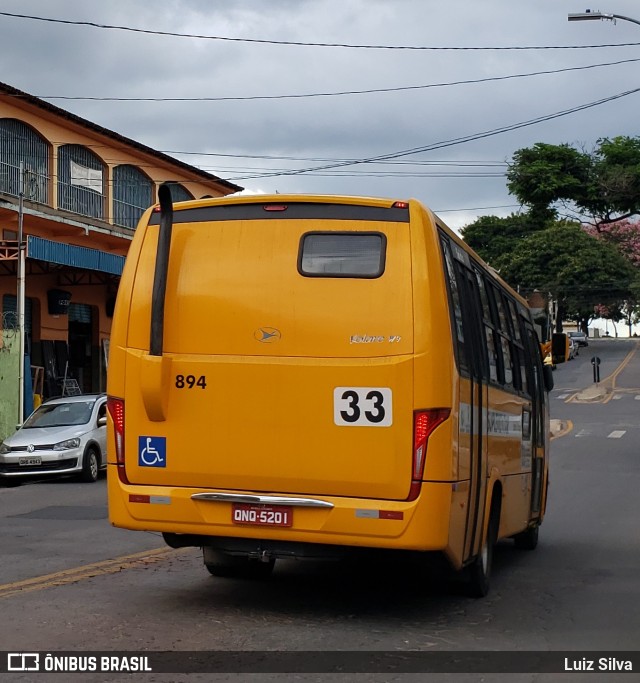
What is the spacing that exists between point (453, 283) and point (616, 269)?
77171mm

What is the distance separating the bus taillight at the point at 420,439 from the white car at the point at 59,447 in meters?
13.7

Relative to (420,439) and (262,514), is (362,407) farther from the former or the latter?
(262,514)

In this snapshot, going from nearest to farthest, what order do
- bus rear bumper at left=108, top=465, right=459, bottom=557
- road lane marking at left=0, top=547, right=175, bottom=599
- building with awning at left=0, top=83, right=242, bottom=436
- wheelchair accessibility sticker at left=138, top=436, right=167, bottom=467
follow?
bus rear bumper at left=108, top=465, right=459, bottom=557, wheelchair accessibility sticker at left=138, top=436, right=167, bottom=467, road lane marking at left=0, top=547, right=175, bottom=599, building with awning at left=0, top=83, right=242, bottom=436

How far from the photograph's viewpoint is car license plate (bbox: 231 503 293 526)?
25.4ft

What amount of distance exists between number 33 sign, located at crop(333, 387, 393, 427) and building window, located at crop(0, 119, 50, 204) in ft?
79.4

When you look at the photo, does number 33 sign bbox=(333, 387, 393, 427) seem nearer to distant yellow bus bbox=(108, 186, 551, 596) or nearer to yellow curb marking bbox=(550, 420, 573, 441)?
distant yellow bus bbox=(108, 186, 551, 596)

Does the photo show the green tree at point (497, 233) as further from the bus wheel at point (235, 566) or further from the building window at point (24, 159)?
the bus wheel at point (235, 566)

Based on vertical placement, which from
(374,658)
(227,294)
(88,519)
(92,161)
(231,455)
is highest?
(92,161)

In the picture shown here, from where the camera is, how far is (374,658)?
682cm

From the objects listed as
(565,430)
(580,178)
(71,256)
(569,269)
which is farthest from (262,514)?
(569,269)

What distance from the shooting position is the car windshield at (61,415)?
22391 millimetres

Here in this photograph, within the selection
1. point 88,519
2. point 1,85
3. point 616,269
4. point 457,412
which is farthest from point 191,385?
point 616,269

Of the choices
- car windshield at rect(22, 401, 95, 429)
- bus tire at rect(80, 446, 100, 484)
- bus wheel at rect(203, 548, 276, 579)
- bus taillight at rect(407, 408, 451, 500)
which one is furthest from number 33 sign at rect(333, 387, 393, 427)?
car windshield at rect(22, 401, 95, 429)

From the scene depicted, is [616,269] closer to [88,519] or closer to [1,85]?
[1,85]
